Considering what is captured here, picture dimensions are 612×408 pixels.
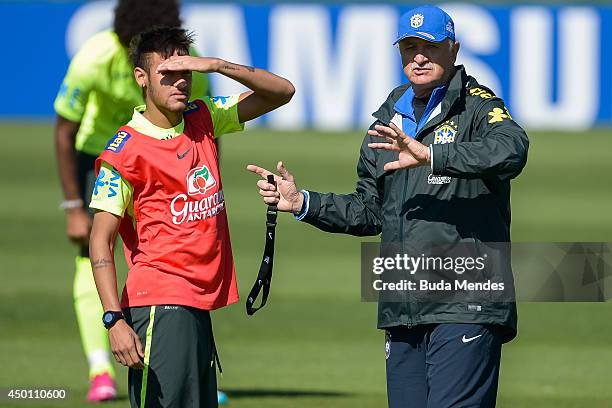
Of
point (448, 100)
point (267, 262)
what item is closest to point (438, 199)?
point (448, 100)

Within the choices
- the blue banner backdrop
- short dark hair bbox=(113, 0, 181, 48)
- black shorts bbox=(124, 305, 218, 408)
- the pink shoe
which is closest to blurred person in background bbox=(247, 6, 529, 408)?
black shorts bbox=(124, 305, 218, 408)

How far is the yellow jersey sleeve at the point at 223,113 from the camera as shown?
5141 mm

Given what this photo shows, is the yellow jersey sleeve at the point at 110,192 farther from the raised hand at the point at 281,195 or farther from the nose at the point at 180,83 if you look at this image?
the raised hand at the point at 281,195

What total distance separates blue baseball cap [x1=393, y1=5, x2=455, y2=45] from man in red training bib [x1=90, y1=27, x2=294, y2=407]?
0.69 metres

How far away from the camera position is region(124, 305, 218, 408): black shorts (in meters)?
4.76

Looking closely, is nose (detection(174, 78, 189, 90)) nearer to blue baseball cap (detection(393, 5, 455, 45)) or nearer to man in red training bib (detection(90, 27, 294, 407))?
man in red training bib (detection(90, 27, 294, 407))

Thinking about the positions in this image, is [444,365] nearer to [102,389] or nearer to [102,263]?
[102,263]

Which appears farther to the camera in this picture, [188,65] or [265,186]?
[265,186]

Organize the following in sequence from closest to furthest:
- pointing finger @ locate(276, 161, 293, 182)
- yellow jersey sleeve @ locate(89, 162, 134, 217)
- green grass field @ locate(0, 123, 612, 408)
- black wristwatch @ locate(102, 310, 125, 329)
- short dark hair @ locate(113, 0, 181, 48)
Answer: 1. black wristwatch @ locate(102, 310, 125, 329)
2. yellow jersey sleeve @ locate(89, 162, 134, 217)
3. pointing finger @ locate(276, 161, 293, 182)
4. short dark hair @ locate(113, 0, 181, 48)
5. green grass field @ locate(0, 123, 612, 408)

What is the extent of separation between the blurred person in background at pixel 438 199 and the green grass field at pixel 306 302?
2306 mm

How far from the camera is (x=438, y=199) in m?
4.92

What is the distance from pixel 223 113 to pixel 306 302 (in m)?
5.49

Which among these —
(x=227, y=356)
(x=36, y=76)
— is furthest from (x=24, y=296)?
(x=36, y=76)

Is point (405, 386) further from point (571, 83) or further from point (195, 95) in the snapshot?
point (571, 83)
